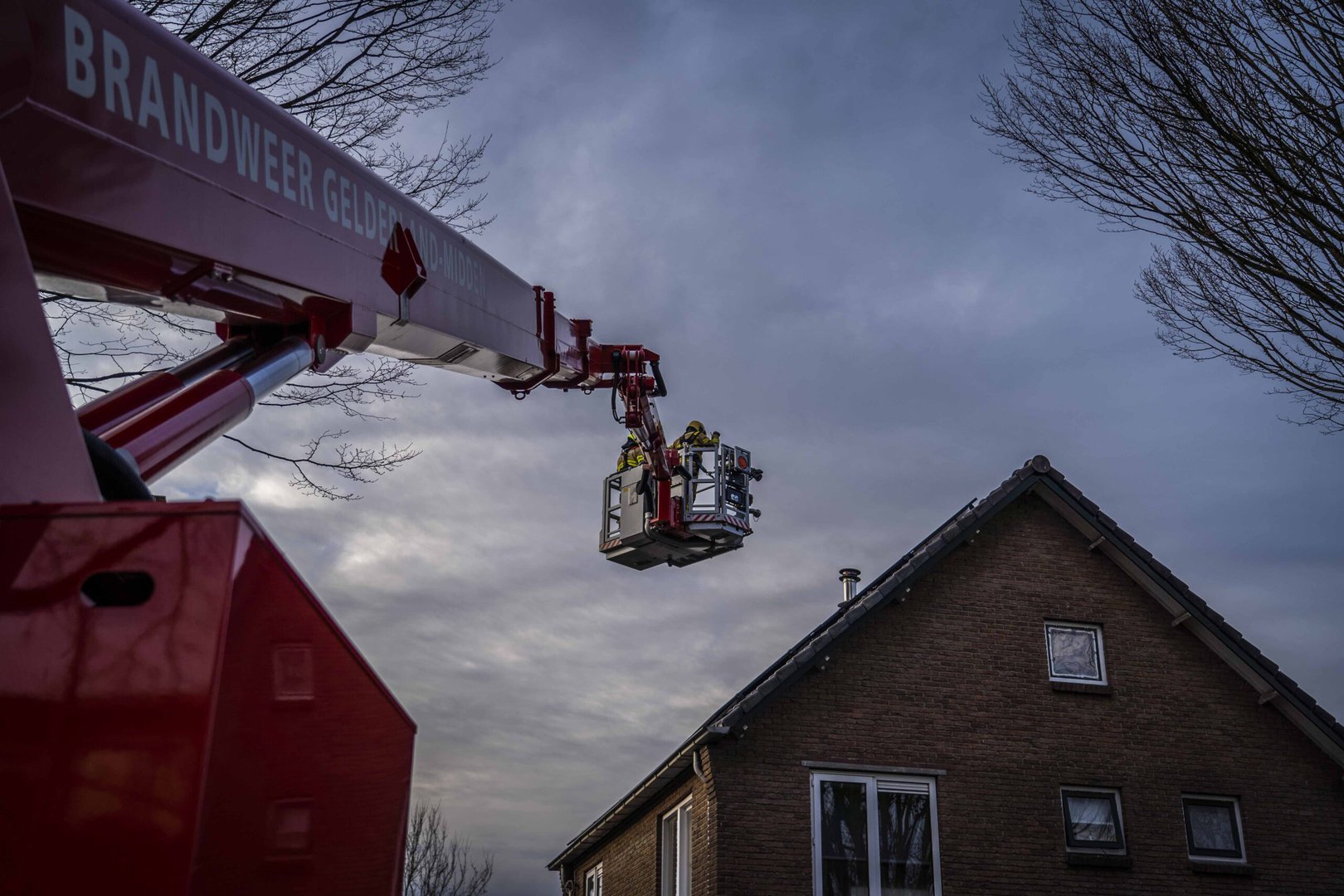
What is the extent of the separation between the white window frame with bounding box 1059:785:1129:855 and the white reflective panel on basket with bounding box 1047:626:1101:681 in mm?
1684

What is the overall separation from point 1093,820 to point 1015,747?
1477 mm

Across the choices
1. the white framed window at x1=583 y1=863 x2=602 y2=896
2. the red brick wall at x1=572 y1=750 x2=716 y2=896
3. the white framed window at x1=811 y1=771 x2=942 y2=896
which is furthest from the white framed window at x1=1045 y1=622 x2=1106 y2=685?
the white framed window at x1=583 y1=863 x2=602 y2=896

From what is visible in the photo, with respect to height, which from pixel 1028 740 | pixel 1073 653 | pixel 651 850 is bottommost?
pixel 651 850

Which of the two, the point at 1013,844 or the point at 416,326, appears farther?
the point at 1013,844

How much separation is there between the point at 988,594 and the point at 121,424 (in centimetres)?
1636

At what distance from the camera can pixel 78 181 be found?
3.58 metres

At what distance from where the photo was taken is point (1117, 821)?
17.9 m

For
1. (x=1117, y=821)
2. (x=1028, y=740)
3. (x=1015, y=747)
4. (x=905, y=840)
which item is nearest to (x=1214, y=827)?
(x=1117, y=821)

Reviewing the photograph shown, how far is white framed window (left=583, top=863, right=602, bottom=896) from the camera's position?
23.9 meters

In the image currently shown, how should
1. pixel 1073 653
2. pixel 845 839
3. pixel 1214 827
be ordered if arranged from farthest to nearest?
pixel 1073 653
pixel 1214 827
pixel 845 839

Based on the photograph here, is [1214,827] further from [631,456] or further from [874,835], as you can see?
[631,456]

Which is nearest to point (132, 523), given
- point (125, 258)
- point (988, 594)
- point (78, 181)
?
point (78, 181)

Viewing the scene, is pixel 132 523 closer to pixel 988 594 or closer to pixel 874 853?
pixel 874 853

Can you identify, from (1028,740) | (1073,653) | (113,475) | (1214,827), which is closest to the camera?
(113,475)
